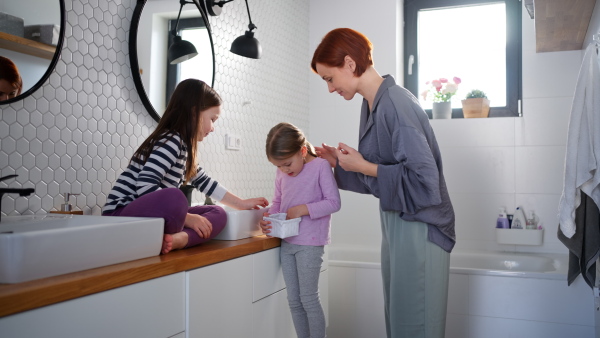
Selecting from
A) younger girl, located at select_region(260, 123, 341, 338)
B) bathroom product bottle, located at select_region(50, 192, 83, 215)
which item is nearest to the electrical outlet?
younger girl, located at select_region(260, 123, 341, 338)

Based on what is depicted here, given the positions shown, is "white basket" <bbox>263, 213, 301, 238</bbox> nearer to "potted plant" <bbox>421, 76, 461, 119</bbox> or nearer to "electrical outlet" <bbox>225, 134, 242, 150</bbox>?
"electrical outlet" <bbox>225, 134, 242, 150</bbox>

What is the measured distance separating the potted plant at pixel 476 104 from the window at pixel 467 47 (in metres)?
0.10

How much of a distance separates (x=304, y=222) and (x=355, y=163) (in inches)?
15.7

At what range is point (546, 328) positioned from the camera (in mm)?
2697

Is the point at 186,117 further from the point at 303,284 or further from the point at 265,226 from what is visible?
the point at 303,284

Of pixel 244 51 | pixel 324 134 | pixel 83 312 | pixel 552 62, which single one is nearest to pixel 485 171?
pixel 552 62

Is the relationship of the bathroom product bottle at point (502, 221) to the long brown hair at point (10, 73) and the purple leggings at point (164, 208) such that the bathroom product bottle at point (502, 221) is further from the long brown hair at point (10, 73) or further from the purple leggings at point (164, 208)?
the long brown hair at point (10, 73)

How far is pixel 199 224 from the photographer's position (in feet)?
5.65

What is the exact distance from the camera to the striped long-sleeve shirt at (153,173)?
5.48 feet

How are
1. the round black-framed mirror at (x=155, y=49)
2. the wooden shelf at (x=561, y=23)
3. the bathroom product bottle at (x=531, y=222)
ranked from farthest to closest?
1. the bathroom product bottle at (x=531, y=222)
2. the wooden shelf at (x=561, y=23)
3. the round black-framed mirror at (x=155, y=49)

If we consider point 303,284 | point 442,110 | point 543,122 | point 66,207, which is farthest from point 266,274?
point 543,122

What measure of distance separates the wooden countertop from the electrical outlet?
→ 40.2 inches

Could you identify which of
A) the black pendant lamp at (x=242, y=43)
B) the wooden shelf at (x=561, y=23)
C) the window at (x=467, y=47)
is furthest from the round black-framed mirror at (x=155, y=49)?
the window at (x=467, y=47)

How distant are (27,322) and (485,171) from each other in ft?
10.3
